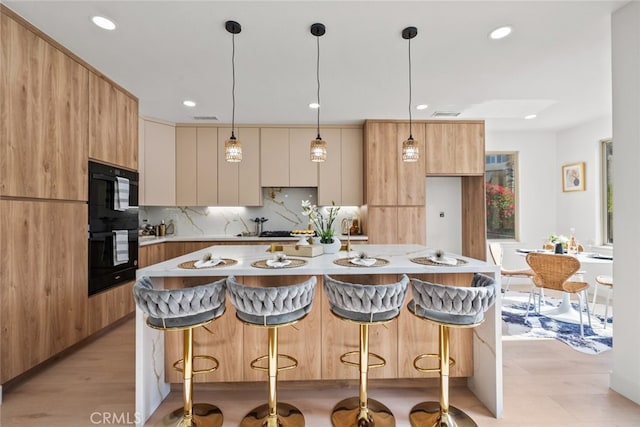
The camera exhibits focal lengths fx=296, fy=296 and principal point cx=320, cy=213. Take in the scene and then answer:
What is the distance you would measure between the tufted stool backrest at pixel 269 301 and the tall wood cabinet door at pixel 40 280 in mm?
1701

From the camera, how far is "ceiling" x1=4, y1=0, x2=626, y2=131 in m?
1.99

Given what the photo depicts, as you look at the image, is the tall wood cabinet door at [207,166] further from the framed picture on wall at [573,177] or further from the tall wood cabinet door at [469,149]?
the framed picture on wall at [573,177]

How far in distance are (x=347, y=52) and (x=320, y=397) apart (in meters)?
2.68

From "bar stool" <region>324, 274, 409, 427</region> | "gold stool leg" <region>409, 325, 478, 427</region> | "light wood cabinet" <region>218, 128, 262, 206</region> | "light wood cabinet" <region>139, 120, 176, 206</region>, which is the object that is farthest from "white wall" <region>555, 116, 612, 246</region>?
"light wood cabinet" <region>139, 120, 176, 206</region>

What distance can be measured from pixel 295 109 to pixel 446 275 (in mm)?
2780

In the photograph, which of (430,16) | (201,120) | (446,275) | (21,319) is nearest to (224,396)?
(21,319)

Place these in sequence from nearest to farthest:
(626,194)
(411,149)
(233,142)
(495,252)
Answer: (626,194)
(233,142)
(411,149)
(495,252)

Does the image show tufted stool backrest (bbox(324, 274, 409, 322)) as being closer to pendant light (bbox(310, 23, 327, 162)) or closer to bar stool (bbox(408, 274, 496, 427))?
bar stool (bbox(408, 274, 496, 427))

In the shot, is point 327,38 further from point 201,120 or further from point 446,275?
point 201,120

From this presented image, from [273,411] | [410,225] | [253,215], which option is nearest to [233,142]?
[273,411]

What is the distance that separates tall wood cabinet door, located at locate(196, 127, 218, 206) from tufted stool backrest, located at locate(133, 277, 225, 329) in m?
2.96

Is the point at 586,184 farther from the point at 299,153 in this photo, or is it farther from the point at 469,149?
the point at 299,153

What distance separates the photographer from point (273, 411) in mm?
1729
